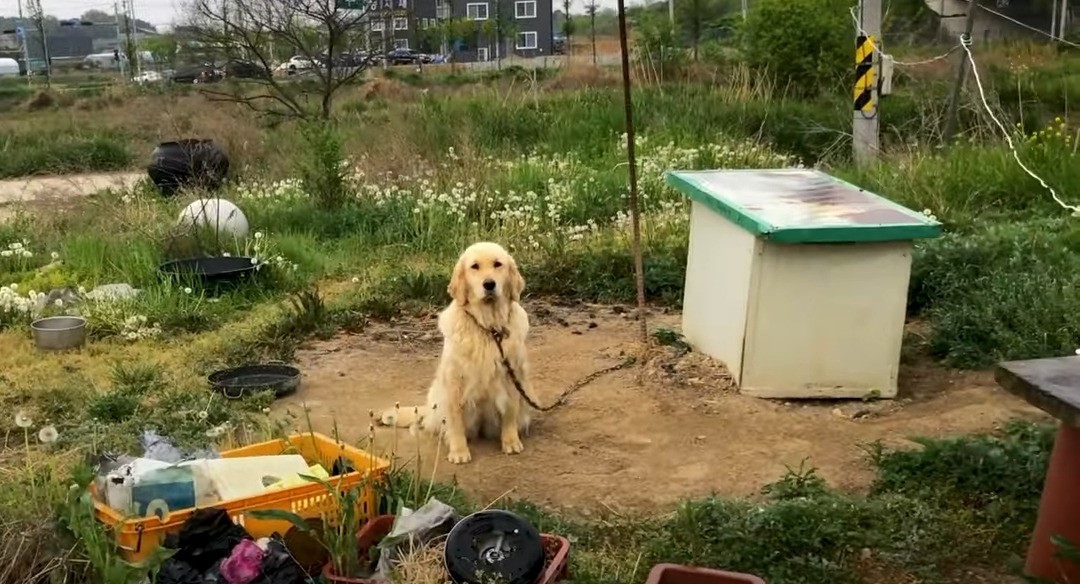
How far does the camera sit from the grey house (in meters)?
33.5

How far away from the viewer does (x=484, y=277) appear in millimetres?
4297

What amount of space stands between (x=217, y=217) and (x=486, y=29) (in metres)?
29.4

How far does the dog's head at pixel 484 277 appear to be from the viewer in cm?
431

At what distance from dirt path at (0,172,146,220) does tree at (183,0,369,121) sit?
2457 mm

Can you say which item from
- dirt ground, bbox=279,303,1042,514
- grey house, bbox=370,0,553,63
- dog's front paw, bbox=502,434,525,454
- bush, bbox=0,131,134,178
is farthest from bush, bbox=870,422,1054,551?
grey house, bbox=370,0,553,63

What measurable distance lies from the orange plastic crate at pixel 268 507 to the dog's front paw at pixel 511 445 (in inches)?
36.8

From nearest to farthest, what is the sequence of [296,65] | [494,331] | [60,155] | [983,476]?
[983,476]
[494,331]
[296,65]
[60,155]

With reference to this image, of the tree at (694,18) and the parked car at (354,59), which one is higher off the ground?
the tree at (694,18)

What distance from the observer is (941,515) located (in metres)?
3.41

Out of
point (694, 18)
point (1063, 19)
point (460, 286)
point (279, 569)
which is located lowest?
point (279, 569)

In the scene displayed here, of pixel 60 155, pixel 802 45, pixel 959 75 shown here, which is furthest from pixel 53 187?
pixel 802 45

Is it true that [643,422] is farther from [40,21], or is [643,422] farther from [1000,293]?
[40,21]

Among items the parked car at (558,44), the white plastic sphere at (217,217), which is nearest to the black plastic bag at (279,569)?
the white plastic sphere at (217,217)

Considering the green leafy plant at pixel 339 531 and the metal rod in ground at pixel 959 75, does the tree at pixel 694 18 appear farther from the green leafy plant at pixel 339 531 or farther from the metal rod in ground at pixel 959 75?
the green leafy plant at pixel 339 531
